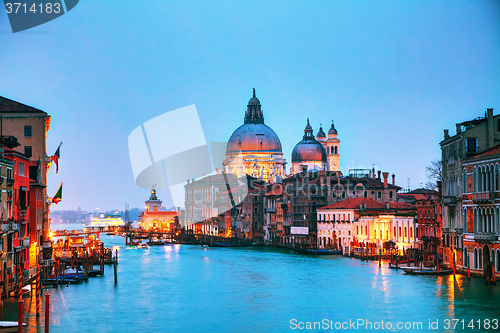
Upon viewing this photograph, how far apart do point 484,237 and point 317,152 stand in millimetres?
76218

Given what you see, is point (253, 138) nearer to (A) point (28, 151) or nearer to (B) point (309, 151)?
(B) point (309, 151)

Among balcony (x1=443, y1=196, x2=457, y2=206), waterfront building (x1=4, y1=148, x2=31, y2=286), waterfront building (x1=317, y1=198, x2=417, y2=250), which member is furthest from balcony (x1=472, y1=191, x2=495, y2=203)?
waterfront building (x1=4, y1=148, x2=31, y2=286)

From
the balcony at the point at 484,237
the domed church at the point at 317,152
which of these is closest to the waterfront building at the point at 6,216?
the balcony at the point at 484,237

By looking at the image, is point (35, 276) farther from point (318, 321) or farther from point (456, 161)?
point (456, 161)

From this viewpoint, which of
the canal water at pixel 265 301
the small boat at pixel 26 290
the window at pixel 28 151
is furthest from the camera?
the window at pixel 28 151

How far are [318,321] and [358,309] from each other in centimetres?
302

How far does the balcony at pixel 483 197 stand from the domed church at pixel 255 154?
81.9 m

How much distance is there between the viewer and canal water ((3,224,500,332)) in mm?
27922

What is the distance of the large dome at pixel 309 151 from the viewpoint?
110625 mm

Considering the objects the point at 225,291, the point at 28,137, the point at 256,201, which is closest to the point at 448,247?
the point at 225,291

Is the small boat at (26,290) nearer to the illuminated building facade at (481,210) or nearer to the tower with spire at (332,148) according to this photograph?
the illuminated building facade at (481,210)

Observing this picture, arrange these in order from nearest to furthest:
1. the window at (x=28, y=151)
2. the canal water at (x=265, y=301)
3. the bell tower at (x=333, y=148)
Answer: the canal water at (x=265, y=301) < the window at (x=28, y=151) < the bell tower at (x=333, y=148)

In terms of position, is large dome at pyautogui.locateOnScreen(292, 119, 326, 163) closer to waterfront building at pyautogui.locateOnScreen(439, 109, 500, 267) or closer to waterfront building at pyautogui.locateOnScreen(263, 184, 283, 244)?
waterfront building at pyautogui.locateOnScreen(263, 184, 283, 244)

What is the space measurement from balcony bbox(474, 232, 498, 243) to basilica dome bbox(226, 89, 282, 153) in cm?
8515
